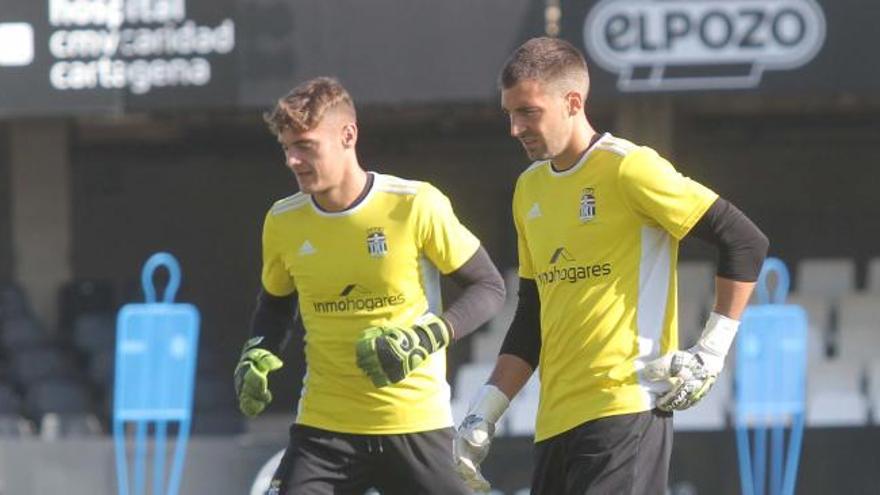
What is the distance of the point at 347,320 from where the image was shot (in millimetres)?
6309

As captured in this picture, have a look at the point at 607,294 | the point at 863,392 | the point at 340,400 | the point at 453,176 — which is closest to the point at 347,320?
the point at 340,400

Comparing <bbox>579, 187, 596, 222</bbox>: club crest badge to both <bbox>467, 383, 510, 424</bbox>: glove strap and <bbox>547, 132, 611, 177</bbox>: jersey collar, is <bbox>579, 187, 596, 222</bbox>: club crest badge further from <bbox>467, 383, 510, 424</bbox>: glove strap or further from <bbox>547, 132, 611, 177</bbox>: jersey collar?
<bbox>467, 383, 510, 424</bbox>: glove strap

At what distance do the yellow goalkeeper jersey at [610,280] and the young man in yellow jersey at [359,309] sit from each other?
73 centimetres

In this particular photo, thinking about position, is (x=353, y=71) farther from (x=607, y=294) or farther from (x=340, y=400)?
(x=607, y=294)

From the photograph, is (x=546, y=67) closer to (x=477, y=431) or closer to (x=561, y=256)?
(x=561, y=256)

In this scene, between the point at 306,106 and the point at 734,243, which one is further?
the point at 306,106

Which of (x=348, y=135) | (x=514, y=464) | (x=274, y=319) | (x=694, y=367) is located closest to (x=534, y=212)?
(x=694, y=367)

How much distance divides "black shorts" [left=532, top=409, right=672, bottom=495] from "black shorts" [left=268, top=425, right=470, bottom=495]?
0.89 meters

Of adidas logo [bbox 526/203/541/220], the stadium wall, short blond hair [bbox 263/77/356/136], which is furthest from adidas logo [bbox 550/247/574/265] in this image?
the stadium wall

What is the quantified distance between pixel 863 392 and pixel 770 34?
2189 millimetres

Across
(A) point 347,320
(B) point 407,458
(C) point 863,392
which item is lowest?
(C) point 863,392

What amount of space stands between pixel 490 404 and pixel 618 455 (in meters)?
0.51

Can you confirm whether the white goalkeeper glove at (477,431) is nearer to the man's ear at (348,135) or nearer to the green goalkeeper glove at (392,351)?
the green goalkeeper glove at (392,351)

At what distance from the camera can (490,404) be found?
5738 millimetres
